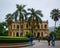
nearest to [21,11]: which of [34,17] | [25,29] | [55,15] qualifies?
[34,17]

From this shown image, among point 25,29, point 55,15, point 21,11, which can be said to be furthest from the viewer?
point 25,29

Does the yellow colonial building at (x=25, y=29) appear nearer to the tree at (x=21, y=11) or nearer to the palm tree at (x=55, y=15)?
the palm tree at (x=55, y=15)

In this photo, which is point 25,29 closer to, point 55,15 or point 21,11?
point 55,15

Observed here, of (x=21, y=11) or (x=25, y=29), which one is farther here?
(x=25, y=29)

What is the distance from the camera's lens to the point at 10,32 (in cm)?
11112

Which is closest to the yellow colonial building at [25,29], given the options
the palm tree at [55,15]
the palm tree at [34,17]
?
the palm tree at [55,15]

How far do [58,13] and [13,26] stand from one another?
74.6ft

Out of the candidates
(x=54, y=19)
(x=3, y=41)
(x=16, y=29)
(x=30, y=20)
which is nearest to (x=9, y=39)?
(x=3, y=41)

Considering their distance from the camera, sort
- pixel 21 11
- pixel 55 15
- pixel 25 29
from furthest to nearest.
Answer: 1. pixel 25 29
2. pixel 55 15
3. pixel 21 11

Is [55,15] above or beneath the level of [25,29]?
above

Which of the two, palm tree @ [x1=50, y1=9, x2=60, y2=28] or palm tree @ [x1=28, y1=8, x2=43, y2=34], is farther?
palm tree @ [x1=50, y1=9, x2=60, y2=28]

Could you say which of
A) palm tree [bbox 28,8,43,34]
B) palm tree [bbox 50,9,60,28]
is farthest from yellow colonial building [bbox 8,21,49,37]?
palm tree [bbox 28,8,43,34]

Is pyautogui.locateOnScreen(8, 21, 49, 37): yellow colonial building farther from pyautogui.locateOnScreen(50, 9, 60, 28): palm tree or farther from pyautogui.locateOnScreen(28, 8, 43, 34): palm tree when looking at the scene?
pyautogui.locateOnScreen(28, 8, 43, 34): palm tree

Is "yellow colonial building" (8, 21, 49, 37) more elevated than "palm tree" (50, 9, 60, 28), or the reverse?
"palm tree" (50, 9, 60, 28)
